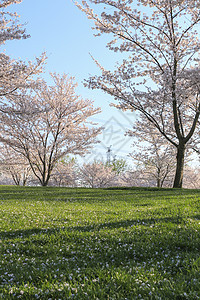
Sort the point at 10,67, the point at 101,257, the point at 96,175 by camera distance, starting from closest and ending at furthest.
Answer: the point at 101,257 < the point at 10,67 < the point at 96,175

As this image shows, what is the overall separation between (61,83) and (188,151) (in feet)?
53.2

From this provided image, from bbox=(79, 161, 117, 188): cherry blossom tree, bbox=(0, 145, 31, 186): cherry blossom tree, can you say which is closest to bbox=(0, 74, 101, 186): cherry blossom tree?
bbox=(0, 145, 31, 186): cherry blossom tree

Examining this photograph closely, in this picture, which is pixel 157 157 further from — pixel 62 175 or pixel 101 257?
pixel 101 257

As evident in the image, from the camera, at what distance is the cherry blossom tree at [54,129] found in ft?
81.1

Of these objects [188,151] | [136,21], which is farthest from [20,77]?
[188,151]

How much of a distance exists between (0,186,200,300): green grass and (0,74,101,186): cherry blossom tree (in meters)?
18.2

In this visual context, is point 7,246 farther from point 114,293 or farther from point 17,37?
point 17,37

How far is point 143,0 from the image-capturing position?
16.9 m

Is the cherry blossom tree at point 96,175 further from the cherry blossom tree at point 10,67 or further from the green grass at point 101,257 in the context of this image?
the green grass at point 101,257

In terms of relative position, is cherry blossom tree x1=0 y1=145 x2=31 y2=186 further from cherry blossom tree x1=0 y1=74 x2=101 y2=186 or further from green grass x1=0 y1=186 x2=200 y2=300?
green grass x1=0 y1=186 x2=200 y2=300

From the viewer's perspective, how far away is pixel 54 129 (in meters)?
26.1

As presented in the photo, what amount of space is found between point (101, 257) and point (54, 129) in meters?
22.5

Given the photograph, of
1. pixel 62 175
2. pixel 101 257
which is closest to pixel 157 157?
pixel 62 175

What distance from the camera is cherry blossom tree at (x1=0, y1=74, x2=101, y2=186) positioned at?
24.7 meters
